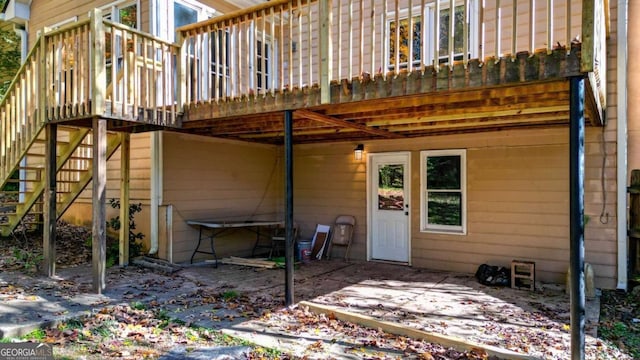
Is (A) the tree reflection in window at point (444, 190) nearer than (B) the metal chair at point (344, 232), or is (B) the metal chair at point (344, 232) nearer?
(A) the tree reflection in window at point (444, 190)

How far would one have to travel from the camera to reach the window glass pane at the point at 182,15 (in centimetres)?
739

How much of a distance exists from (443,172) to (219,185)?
4043 millimetres

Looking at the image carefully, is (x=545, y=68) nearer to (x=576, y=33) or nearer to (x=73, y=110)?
(x=576, y=33)

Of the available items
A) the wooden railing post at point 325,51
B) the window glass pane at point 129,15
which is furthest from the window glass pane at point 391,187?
the window glass pane at point 129,15

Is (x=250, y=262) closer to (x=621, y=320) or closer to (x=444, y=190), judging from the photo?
(x=444, y=190)

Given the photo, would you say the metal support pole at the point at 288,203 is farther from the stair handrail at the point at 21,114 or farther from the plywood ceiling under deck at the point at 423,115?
the stair handrail at the point at 21,114

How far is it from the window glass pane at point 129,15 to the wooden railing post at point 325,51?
4564 mm

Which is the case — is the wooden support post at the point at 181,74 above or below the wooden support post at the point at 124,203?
above

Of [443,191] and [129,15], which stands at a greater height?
[129,15]

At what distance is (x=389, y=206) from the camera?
7980 millimetres

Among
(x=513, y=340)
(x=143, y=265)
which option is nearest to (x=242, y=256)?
(x=143, y=265)
